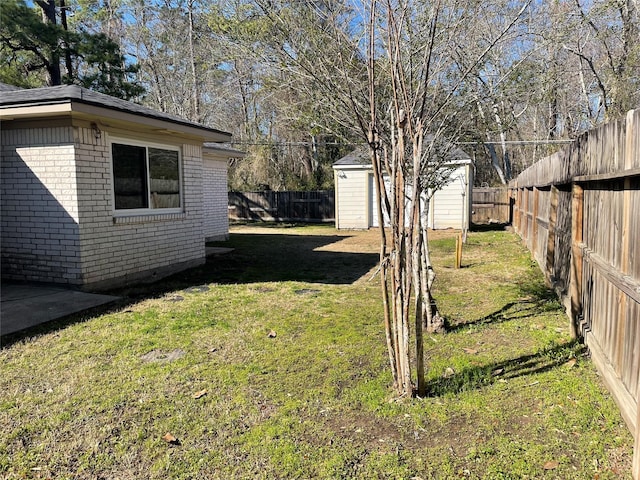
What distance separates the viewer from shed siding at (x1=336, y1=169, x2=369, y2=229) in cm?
1809

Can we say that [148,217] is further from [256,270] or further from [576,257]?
[576,257]

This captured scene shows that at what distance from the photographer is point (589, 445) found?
2770 mm

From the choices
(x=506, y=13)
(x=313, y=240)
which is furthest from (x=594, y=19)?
(x=506, y=13)

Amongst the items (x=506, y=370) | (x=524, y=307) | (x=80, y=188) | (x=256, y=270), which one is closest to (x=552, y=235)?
(x=524, y=307)

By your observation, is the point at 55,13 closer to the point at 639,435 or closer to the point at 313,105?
the point at 313,105

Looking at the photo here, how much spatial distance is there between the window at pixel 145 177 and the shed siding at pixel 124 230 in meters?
0.19

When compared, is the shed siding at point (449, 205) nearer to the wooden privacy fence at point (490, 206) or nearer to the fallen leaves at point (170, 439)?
the wooden privacy fence at point (490, 206)

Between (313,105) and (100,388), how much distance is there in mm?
2964

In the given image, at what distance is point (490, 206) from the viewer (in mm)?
19703

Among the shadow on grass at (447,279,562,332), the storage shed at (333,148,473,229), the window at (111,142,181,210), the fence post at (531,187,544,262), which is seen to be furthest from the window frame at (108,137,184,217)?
the storage shed at (333,148,473,229)

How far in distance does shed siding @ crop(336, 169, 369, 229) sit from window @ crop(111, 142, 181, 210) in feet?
33.4

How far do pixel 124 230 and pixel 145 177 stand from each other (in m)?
1.09

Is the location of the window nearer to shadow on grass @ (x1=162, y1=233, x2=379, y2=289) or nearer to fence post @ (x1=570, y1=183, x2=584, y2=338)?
shadow on grass @ (x1=162, y1=233, x2=379, y2=289)

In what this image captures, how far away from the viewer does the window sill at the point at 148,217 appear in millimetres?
7281
